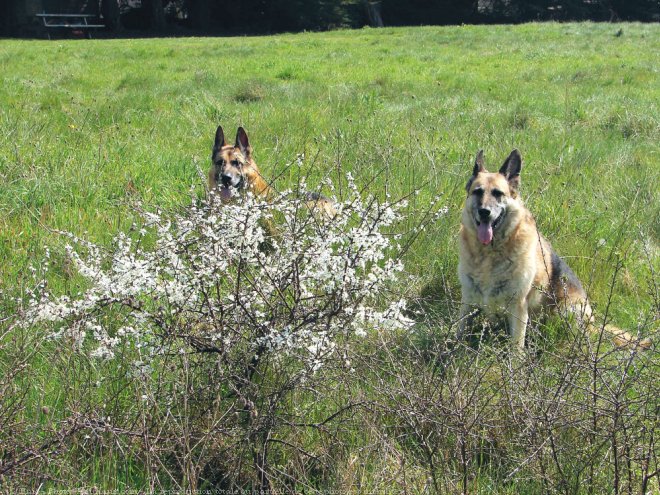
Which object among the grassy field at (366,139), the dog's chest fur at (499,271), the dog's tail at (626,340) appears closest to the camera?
the dog's tail at (626,340)

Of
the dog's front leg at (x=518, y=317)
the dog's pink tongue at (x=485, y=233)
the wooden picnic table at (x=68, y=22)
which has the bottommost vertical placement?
the dog's front leg at (x=518, y=317)

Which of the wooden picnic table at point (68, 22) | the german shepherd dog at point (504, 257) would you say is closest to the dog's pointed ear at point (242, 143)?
the german shepherd dog at point (504, 257)

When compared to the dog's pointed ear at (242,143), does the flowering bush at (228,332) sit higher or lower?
lower

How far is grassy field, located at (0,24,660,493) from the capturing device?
4.82 m

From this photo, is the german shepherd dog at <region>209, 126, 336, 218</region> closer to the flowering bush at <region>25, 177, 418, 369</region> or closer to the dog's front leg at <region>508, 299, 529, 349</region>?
the dog's front leg at <region>508, 299, 529, 349</region>

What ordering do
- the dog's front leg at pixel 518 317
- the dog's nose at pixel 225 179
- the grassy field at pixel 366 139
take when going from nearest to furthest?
1. the dog's front leg at pixel 518 317
2. the grassy field at pixel 366 139
3. the dog's nose at pixel 225 179

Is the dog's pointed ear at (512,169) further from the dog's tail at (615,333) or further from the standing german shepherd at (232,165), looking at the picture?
the standing german shepherd at (232,165)

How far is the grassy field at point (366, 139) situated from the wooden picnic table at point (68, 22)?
1837cm

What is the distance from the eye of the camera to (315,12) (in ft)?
118

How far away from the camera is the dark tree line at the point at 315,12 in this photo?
35312 mm

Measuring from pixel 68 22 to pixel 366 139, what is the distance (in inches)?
1238

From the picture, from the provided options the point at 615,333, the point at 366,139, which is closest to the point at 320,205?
the point at 615,333

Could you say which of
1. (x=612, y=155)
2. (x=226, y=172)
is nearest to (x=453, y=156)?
(x=612, y=155)

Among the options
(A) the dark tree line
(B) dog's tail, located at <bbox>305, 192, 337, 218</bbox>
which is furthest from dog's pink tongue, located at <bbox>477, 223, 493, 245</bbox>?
(A) the dark tree line
